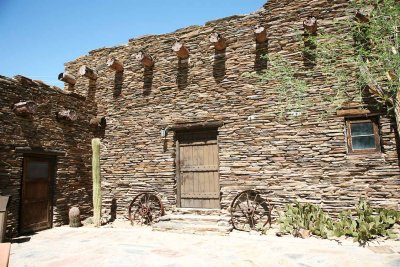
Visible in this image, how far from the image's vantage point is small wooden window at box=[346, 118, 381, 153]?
257 inches

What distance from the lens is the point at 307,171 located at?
6887 millimetres

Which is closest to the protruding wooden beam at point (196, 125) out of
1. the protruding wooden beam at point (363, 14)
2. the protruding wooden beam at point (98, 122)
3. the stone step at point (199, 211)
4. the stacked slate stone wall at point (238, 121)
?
the stacked slate stone wall at point (238, 121)

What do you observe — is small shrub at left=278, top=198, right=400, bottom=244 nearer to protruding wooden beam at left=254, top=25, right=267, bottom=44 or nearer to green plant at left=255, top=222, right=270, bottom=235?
green plant at left=255, top=222, right=270, bottom=235

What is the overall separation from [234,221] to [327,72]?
14.5 ft

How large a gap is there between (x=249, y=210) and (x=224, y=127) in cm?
228

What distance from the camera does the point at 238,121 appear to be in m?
7.68

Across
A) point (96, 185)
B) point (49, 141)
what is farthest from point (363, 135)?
point (49, 141)

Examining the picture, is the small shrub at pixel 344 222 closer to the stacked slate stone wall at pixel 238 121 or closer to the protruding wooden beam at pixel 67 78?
the stacked slate stone wall at pixel 238 121

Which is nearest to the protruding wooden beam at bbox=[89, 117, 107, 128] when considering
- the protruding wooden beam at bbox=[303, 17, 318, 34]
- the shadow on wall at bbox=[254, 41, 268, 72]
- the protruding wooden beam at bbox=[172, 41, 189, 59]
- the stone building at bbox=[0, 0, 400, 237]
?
the stone building at bbox=[0, 0, 400, 237]

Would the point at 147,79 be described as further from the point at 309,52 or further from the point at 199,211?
the point at 309,52

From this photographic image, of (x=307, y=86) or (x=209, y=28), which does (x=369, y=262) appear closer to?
(x=307, y=86)

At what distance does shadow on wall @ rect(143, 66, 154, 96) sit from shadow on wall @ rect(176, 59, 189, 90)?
3.11 feet

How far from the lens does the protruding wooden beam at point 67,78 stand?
9740 millimetres

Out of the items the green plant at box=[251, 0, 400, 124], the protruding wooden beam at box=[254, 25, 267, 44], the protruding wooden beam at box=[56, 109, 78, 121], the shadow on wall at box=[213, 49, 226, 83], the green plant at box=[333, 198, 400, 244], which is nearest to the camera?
the green plant at box=[333, 198, 400, 244]
